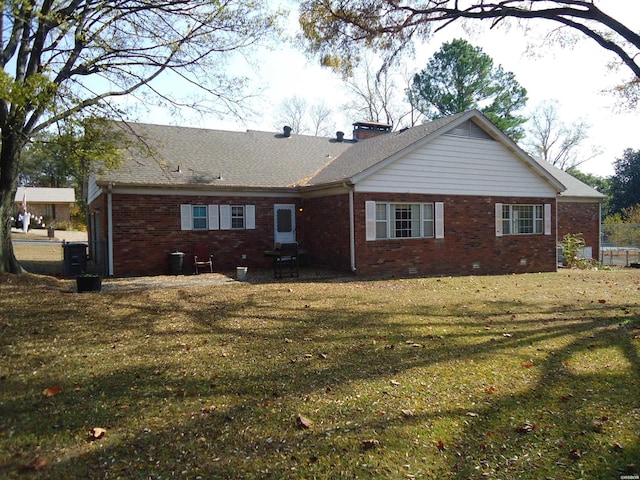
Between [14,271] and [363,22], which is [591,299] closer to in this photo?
[363,22]

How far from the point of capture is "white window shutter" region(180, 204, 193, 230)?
1495 cm

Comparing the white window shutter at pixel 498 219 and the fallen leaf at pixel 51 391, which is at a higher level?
the white window shutter at pixel 498 219

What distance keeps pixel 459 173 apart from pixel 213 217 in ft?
28.4

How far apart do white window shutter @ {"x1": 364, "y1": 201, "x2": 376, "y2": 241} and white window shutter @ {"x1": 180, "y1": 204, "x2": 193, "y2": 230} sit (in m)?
5.82

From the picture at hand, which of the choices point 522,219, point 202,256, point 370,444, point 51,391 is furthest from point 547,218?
point 51,391

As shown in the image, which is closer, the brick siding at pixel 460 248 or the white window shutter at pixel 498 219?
the brick siding at pixel 460 248

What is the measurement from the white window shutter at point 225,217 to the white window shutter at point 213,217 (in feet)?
0.47

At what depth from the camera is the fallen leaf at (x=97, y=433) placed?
351 cm

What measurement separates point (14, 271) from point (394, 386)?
459 inches

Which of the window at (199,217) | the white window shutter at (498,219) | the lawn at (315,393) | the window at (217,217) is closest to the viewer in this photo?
the lawn at (315,393)

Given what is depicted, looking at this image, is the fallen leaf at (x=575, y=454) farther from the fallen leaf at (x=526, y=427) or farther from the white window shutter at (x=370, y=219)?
the white window shutter at (x=370, y=219)

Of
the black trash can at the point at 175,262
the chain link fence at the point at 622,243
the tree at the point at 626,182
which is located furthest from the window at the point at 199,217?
the tree at the point at 626,182

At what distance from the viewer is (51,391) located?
436 cm

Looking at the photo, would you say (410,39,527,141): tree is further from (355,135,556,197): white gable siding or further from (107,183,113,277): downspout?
(107,183,113,277): downspout
